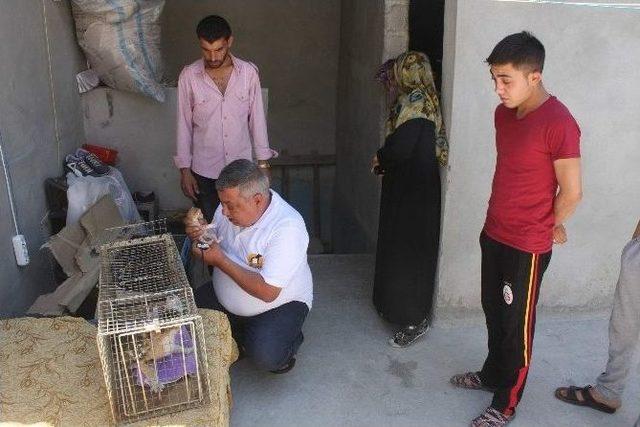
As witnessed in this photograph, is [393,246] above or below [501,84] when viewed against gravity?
below

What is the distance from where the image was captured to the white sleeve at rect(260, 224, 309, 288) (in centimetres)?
262

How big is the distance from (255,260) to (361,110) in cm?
287

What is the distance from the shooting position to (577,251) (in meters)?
3.52

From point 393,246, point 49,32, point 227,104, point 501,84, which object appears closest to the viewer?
point 501,84

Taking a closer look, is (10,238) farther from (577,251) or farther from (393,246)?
(577,251)

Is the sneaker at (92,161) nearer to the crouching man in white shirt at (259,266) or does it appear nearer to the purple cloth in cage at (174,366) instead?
the crouching man in white shirt at (259,266)

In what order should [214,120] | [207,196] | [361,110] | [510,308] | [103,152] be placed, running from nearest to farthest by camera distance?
[510,308] < [214,120] < [207,196] < [103,152] < [361,110]

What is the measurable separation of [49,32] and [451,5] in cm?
255

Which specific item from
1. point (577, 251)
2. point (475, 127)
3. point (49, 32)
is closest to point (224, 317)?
point (475, 127)

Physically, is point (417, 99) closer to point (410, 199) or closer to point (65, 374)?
point (410, 199)

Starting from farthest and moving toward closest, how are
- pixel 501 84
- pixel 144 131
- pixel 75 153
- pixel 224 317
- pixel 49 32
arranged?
pixel 144 131 → pixel 75 153 → pixel 49 32 → pixel 224 317 → pixel 501 84

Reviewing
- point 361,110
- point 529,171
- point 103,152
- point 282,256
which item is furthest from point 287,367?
point 361,110

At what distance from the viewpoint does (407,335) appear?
339 cm

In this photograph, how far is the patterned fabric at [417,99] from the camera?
3143 millimetres
